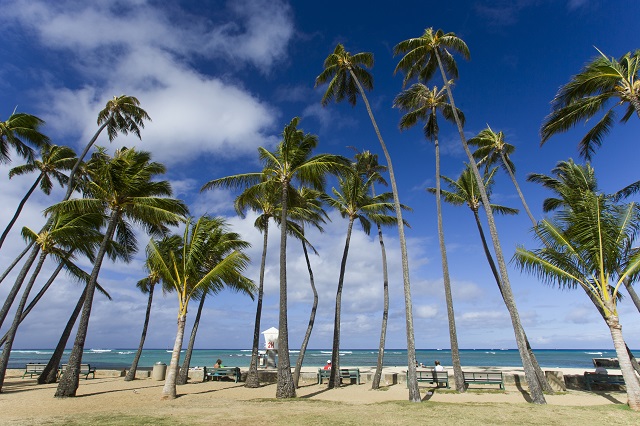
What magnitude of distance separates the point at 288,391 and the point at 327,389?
12.4 feet

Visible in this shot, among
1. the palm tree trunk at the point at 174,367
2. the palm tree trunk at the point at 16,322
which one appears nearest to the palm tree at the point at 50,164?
the palm tree trunk at the point at 16,322

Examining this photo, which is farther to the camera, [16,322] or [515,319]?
[16,322]

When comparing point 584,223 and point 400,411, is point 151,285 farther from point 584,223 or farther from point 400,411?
point 584,223

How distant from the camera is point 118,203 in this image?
14609 mm

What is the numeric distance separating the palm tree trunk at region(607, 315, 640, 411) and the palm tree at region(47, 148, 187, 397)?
1526 cm

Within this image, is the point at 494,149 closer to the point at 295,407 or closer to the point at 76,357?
the point at 295,407

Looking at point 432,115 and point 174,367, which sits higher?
point 432,115

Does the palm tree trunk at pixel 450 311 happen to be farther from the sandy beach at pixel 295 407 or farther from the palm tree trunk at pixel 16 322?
the palm tree trunk at pixel 16 322

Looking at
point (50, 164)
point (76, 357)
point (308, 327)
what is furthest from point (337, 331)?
point (50, 164)

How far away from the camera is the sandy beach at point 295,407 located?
8.54 meters

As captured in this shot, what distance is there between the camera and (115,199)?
571 inches

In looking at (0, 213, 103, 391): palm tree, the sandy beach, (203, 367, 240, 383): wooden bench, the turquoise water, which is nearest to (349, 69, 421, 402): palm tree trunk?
the sandy beach

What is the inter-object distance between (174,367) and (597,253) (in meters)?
14.5

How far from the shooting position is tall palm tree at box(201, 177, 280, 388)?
1580cm
